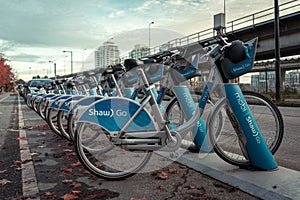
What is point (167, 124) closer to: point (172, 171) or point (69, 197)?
point (172, 171)

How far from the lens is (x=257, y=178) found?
9.64ft

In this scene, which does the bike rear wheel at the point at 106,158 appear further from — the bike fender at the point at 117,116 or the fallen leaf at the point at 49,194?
the fallen leaf at the point at 49,194

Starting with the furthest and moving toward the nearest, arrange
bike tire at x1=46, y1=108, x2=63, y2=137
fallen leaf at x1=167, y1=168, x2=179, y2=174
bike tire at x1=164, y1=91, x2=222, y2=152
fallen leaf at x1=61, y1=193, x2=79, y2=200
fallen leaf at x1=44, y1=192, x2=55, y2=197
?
bike tire at x1=46, y1=108, x2=63, y2=137, bike tire at x1=164, y1=91, x2=222, y2=152, fallen leaf at x1=167, y1=168, x2=179, y2=174, fallen leaf at x1=44, y1=192, x2=55, y2=197, fallen leaf at x1=61, y1=193, x2=79, y2=200

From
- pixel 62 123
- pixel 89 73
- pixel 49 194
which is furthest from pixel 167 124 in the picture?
pixel 89 73

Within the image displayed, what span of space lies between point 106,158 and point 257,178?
1.90 metres

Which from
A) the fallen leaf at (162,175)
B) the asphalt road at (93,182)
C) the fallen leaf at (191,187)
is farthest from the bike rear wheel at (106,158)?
the fallen leaf at (191,187)

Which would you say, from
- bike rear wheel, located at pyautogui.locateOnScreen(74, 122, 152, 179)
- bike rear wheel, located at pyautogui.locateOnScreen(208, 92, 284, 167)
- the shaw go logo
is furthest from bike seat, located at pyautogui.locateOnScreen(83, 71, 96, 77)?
bike rear wheel, located at pyautogui.locateOnScreen(208, 92, 284, 167)

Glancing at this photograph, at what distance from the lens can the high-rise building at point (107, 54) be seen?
4.95 metres

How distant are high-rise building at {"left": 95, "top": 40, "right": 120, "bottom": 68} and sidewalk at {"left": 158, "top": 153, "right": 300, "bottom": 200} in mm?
2253

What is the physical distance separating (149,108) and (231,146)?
1116 mm

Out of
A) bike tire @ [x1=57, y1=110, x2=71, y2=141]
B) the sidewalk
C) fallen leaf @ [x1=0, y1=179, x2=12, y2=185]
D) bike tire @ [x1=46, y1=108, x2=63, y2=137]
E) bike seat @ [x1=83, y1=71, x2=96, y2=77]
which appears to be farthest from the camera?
bike tire @ [x1=46, y1=108, x2=63, y2=137]

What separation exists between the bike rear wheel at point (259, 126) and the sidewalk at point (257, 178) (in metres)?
0.14

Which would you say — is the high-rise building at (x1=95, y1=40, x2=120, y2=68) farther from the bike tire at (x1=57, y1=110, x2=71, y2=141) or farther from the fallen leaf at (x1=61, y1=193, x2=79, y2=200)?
the fallen leaf at (x1=61, y1=193, x2=79, y2=200)

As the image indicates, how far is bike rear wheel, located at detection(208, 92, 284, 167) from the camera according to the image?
3271mm
